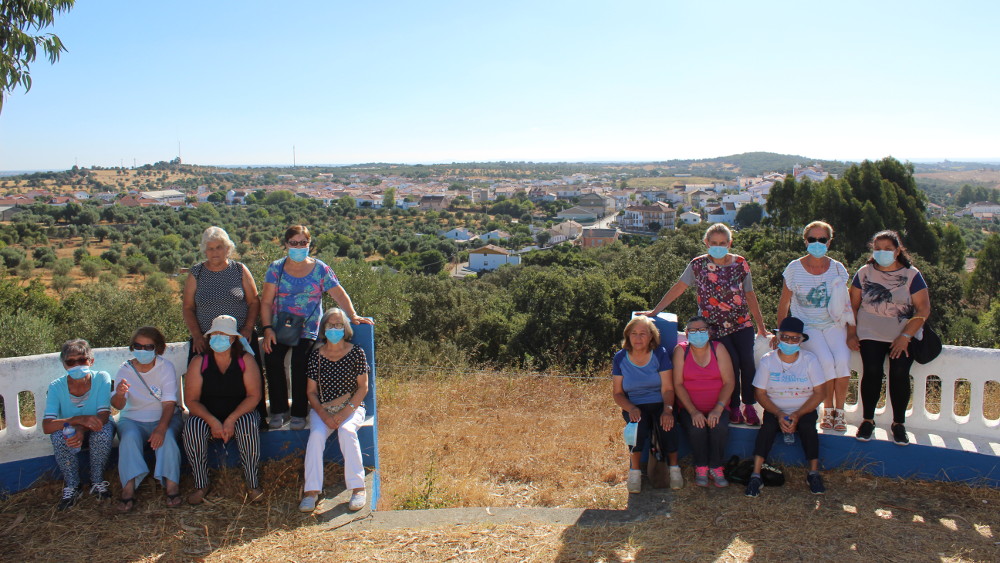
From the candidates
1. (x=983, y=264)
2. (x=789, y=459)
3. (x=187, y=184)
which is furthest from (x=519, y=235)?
(x=187, y=184)

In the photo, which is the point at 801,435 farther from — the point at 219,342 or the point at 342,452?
the point at 219,342

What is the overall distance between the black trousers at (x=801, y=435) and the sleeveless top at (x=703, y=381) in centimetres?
26

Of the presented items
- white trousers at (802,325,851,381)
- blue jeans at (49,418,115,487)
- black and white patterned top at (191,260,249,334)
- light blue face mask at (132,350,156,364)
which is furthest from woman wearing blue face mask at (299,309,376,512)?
white trousers at (802,325,851,381)

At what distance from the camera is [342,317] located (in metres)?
3.95

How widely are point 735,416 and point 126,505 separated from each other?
11.9 feet

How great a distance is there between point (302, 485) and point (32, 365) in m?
1.74

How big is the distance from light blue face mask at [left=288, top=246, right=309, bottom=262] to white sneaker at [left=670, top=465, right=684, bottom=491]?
8.67 ft

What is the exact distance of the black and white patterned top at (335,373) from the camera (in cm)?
396

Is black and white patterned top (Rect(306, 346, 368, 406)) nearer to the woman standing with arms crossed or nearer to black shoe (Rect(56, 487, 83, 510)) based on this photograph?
black shoe (Rect(56, 487, 83, 510))

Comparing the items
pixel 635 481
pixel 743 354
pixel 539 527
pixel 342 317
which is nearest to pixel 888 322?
pixel 743 354

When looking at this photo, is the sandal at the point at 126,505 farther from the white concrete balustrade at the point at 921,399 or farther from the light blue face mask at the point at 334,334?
the light blue face mask at the point at 334,334

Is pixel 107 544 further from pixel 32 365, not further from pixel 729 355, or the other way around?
pixel 729 355

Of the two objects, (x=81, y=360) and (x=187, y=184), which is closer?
(x=81, y=360)

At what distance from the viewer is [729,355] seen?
3955 millimetres
